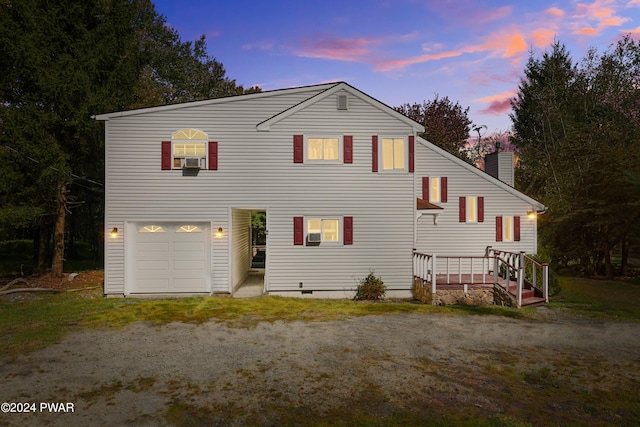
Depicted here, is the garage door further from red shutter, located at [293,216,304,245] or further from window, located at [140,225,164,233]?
red shutter, located at [293,216,304,245]

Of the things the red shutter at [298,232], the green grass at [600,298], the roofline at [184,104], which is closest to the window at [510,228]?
the green grass at [600,298]

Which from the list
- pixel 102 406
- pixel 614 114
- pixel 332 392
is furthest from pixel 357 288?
pixel 614 114

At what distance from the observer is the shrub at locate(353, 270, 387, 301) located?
515 inches

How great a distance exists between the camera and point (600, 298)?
50.1 ft

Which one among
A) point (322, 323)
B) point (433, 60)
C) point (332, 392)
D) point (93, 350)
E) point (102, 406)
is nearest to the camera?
point (102, 406)

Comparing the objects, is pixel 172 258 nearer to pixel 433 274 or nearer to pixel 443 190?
pixel 433 274

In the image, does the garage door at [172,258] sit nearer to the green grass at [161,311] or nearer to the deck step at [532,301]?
the green grass at [161,311]

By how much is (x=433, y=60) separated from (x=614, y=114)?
54.6 feet

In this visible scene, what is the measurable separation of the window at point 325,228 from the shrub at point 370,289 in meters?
1.81

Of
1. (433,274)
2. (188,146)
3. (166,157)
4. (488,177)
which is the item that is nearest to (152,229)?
(166,157)

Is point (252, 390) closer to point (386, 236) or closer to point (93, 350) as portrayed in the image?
point (93, 350)

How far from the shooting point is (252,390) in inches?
225

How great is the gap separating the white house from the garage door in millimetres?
35

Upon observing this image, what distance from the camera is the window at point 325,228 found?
1333 centimetres
